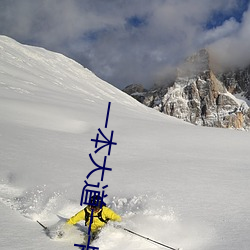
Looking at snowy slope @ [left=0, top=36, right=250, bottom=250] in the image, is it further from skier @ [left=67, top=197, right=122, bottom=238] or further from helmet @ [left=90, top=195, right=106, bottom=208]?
helmet @ [left=90, top=195, right=106, bottom=208]

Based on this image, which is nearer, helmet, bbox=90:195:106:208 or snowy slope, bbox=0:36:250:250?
snowy slope, bbox=0:36:250:250

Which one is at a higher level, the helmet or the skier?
the helmet

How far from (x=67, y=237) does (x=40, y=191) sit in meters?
2.32

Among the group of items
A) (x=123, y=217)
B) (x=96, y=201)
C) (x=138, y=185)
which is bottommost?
(x=123, y=217)

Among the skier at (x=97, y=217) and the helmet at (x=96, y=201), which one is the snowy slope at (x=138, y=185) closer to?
the skier at (x=97, y=217)

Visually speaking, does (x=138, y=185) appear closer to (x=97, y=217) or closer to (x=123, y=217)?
(x=123, y=217)

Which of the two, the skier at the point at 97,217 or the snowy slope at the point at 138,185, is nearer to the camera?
the snowy slope at the point at 138,185

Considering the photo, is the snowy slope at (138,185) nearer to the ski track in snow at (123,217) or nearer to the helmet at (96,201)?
the ski track in snow at (123,217)

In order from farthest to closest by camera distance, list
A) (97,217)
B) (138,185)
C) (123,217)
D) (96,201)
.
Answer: (138,185)
(123,217)
(97,217)
(96,201)

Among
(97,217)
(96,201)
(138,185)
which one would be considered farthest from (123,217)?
(138,185)

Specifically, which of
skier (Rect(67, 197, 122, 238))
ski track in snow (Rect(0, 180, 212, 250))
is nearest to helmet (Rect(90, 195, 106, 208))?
skier (Rect(67, 197, 122, 238))

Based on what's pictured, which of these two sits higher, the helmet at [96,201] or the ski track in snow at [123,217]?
the helmet at [96,201]

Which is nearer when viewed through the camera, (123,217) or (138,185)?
(123,217)

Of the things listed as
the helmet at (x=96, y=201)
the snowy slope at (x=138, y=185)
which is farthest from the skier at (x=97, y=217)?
the snowy slope at (x=138, y=185)
